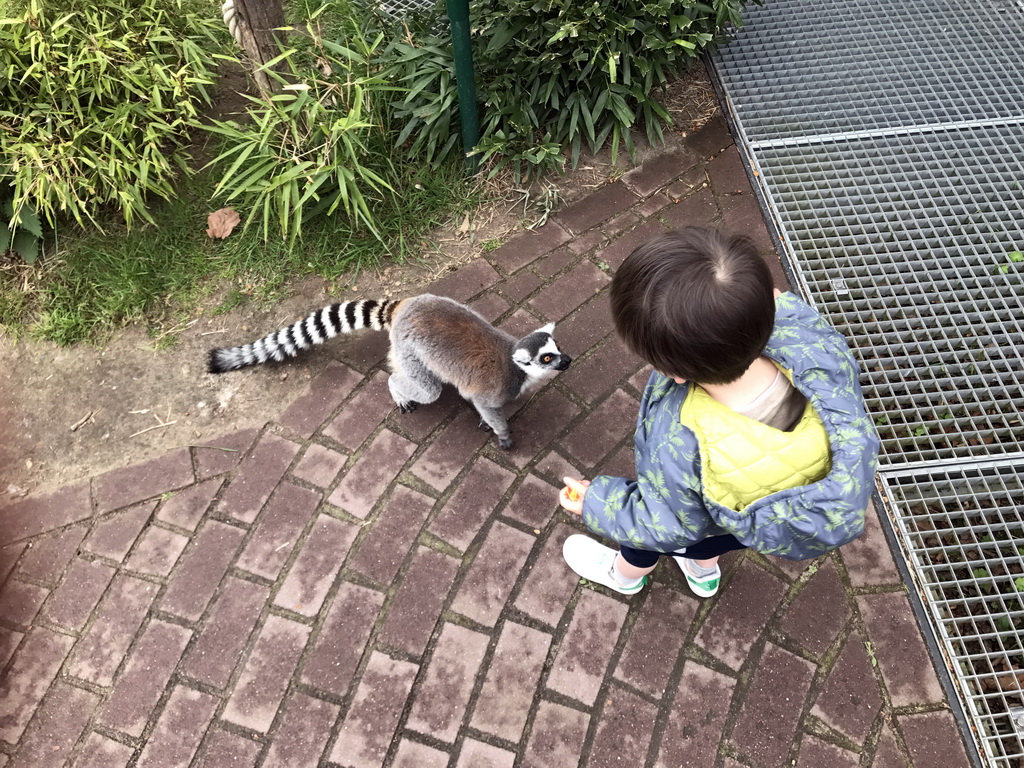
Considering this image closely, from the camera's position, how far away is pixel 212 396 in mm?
3648

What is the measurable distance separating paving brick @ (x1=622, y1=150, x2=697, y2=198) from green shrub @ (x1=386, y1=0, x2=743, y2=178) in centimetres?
16

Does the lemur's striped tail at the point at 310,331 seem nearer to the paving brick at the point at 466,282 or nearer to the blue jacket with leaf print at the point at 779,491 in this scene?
the paving brick at the point at 466,282

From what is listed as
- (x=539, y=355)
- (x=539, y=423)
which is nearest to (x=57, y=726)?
(x=539, y=423)

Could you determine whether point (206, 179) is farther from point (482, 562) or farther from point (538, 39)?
point (482, 562)

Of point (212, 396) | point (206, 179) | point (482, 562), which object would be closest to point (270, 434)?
point (212, 396)

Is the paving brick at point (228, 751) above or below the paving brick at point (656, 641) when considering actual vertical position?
below

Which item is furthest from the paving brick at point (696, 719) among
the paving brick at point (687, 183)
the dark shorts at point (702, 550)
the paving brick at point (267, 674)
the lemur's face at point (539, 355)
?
the paving brick at point (687, 183)

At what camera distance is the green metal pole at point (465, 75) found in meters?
3.37

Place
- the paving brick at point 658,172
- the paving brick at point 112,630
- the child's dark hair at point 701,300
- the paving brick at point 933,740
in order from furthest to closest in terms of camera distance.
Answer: the paving brick at point 658,172 → the paving brick at point 112,630 → the paving brick at point 933,740 → the child's dark hair at point 701,300

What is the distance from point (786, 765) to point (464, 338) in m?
2.37

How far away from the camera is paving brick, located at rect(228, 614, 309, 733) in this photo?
275 centimetres

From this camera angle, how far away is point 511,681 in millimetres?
2795

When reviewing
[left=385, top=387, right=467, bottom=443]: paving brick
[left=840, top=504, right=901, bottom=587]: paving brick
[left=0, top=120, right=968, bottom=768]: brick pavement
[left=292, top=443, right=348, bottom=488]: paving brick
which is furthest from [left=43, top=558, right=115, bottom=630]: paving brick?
[left=840, top=504, right=901, bottom=587]: paving brick

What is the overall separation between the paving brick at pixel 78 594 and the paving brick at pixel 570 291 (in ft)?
8.83
